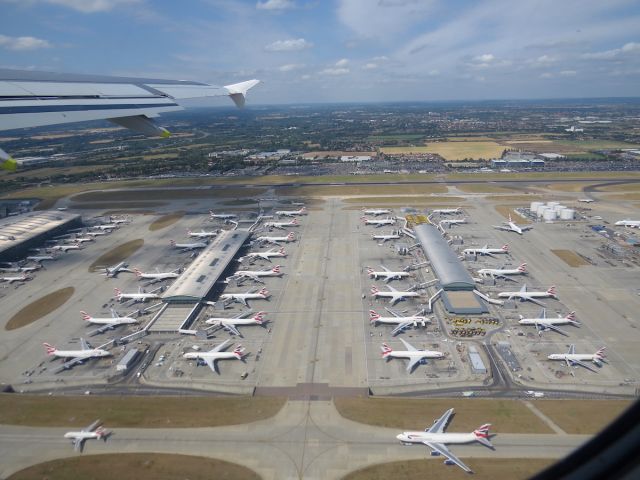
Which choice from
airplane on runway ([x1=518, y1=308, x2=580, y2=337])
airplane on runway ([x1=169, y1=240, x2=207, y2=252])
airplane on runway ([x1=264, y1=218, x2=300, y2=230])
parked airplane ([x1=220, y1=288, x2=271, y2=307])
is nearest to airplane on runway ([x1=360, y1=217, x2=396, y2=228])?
airplane on runway ([x1=264, y1=218, x2=300, y2=230])

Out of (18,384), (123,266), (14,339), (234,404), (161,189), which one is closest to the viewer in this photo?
(234,404)

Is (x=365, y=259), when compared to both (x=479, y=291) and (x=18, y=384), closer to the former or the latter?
(x=479, y=291)

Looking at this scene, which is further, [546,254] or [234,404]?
[546,254]

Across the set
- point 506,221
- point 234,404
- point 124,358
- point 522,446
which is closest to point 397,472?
point 522,446

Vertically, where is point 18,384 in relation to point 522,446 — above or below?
below

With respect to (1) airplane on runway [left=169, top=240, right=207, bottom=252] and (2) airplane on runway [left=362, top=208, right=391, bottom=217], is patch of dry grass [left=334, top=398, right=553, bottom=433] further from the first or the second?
(2) airplane on runway [left=362, top=208, right=391, bottom=217]

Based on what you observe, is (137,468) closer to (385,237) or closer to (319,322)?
(319,322)
